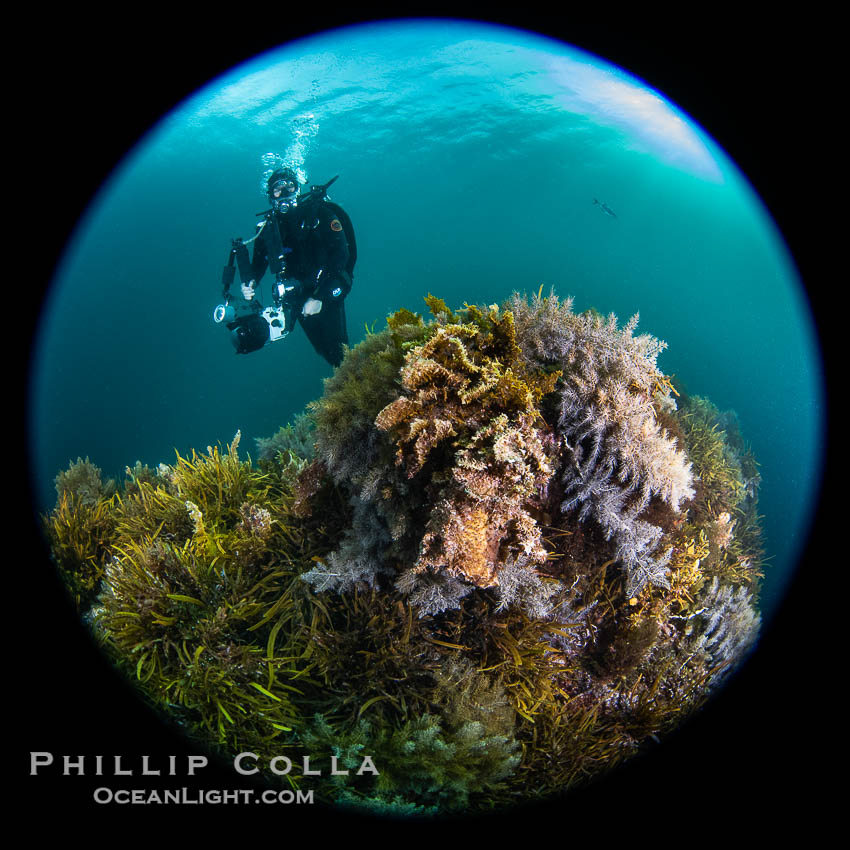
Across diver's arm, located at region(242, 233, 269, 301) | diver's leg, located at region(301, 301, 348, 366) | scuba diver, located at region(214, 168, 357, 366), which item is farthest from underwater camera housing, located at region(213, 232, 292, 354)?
diver's leg, located at region(301, 301, 348, 366)

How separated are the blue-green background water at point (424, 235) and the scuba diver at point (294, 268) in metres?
12.0

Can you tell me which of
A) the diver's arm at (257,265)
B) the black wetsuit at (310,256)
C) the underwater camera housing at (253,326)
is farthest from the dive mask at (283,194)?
the underwater camera housing at (253,326)

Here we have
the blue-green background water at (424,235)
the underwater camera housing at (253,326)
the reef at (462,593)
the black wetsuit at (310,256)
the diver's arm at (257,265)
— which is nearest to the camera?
the reef at (462,593)

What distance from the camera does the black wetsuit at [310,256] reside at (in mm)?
9477

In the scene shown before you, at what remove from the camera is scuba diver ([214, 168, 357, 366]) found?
902cm

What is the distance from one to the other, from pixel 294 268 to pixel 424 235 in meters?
42.9

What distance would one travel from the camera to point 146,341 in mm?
32156

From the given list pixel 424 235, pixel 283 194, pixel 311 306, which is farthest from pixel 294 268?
pixel 424 235

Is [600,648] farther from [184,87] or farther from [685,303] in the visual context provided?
[685,303]

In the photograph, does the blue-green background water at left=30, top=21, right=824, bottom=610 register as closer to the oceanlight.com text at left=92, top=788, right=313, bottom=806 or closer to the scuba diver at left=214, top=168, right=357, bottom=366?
the scuba diver at left=214, top=168, right=357, bottom=366

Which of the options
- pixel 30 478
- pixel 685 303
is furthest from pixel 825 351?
pixel 685 303

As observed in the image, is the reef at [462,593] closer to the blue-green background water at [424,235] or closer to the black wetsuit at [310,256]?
the black wetsuit at [310,256]

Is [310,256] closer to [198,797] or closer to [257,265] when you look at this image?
[257,265]

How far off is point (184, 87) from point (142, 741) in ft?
18.9
